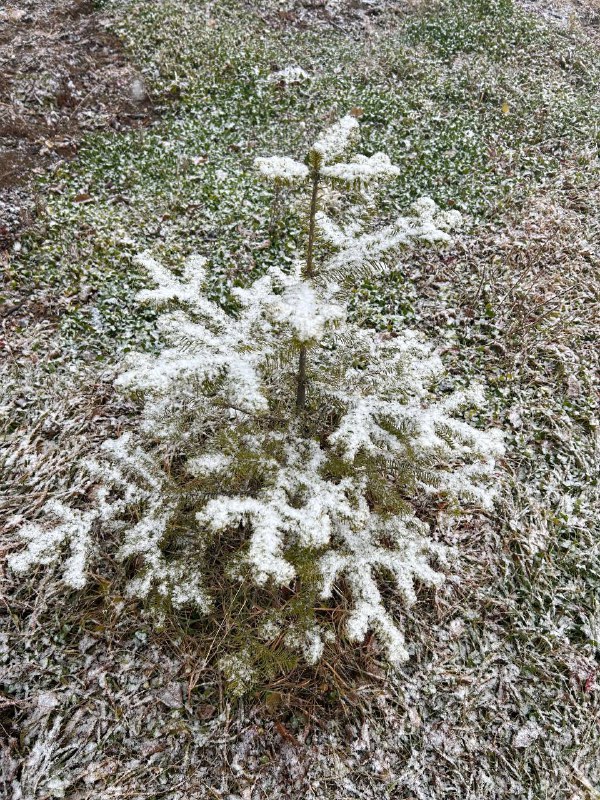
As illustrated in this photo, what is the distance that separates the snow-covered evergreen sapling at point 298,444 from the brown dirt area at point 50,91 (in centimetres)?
348

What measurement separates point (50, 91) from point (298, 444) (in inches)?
252

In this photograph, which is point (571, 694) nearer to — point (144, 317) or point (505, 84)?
point (144, 317)

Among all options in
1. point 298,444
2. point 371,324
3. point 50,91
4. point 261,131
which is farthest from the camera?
point 261,131

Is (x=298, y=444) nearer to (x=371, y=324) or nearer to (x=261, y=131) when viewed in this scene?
(x=371, y=324)

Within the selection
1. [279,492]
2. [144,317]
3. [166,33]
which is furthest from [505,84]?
[279,492]

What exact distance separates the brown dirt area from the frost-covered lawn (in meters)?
0.29

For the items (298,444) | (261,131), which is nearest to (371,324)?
(298,444)

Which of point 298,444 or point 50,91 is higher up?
point 50,91

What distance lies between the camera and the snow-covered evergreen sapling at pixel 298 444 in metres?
2.16

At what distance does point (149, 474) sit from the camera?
9.10 feet

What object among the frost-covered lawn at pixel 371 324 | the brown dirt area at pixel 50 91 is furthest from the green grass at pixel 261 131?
the brown dirt area at pixel 50 91

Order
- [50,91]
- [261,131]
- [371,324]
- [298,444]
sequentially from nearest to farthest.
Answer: [298,444] → [371,324] → [50,91] → [261,131]

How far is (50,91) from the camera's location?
641 cm

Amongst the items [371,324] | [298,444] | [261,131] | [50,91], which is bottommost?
[371,324]
